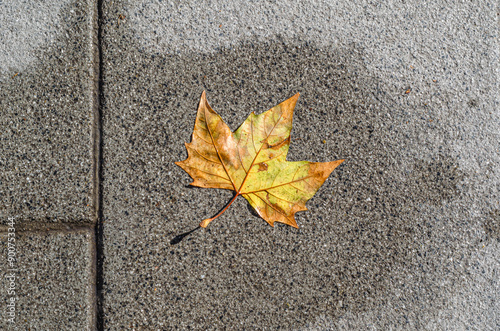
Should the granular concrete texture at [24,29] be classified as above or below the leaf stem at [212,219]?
above

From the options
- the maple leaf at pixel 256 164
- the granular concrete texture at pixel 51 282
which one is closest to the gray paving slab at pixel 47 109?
the granular concrete texture at pixel 51 282

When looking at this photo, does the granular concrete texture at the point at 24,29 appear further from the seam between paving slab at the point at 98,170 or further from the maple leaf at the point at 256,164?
the maple leaf at the point at 256,164

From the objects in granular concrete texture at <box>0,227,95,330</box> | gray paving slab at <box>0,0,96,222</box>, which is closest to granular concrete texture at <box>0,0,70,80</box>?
gray paving slab at <box>0,0,96,222</box>

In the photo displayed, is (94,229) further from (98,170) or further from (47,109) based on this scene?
(47,109)

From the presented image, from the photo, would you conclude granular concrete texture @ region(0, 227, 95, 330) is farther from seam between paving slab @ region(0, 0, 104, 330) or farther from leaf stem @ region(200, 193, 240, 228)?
leaf stem @ region(200, 193, 240, 228)

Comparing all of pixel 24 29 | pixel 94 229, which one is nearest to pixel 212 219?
pixel 94 229

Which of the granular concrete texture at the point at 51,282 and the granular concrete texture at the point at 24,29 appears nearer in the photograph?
the granular concrete texture at the point at 51,282

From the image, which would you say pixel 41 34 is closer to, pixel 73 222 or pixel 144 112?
pixel 144 112
